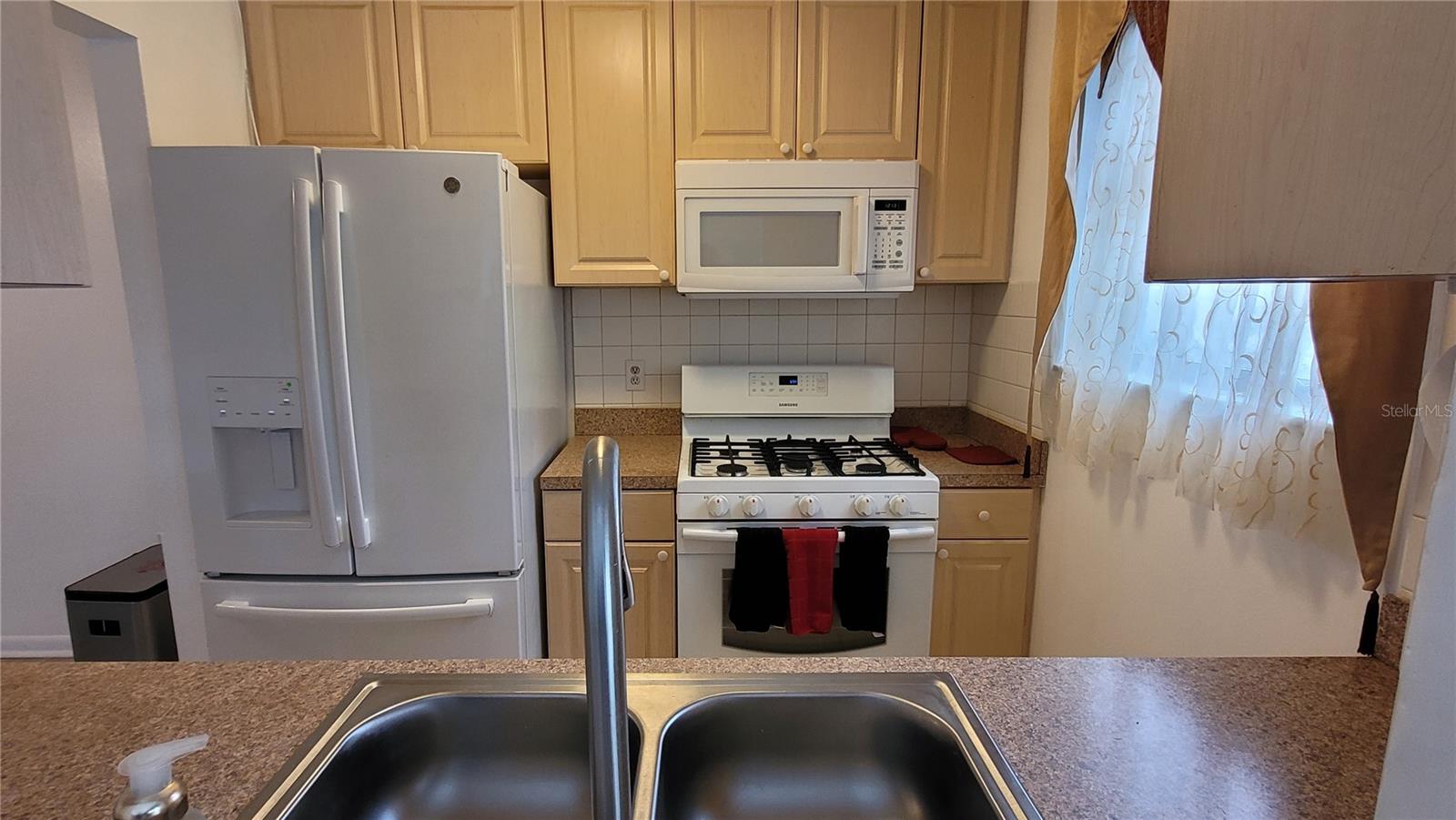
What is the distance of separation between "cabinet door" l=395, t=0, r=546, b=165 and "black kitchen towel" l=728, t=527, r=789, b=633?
4.39 ft

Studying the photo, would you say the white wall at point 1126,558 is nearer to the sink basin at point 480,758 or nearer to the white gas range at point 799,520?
the white gas range at point 799,520

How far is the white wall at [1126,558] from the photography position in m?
1.08

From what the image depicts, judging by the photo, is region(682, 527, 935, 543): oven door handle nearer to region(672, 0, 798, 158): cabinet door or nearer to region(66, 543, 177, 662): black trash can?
region(672, 0, 798, 158): cabinet door

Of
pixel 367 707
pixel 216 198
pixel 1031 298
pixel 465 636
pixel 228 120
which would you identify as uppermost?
pixel 228 120

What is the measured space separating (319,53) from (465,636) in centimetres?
174

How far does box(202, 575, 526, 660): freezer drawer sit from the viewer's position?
171cm

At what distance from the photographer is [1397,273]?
0.39 m

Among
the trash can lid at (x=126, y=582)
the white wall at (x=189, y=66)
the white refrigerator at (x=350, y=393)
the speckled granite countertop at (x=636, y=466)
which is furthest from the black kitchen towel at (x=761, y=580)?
the white wall at (x=189, y=66)

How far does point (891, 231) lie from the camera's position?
2051 mm

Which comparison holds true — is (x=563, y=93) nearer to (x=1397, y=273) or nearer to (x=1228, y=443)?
(x=1228, y=443)

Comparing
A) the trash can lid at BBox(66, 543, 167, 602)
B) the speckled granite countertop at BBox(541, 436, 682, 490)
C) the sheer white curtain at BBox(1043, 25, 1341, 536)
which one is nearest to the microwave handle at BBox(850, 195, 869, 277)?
the sheer white curtain at BBox(1043, 25, 1341, 536)

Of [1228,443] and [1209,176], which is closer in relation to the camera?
[1209,176]

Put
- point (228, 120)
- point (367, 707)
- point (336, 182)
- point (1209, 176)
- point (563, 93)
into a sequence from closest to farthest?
point (1209, 176)
point (367, 707)
point (336, 182)
point (228, 120)
point (563, 93)

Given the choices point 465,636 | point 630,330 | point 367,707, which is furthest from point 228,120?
point 367,707
